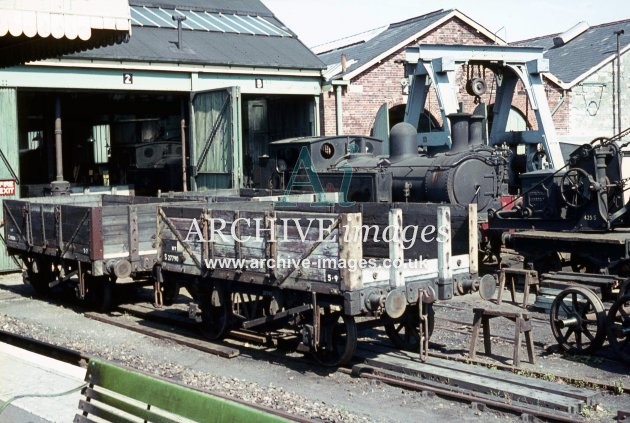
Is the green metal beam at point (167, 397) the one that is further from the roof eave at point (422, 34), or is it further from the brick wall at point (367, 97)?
the roof eave at point (422, 34)

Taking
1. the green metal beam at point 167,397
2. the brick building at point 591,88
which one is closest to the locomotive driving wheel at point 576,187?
the green metal beam at point 167,397

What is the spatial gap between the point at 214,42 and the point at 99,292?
35.7 ft

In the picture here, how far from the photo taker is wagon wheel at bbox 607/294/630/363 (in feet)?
28.8

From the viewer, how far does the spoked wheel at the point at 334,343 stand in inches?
339

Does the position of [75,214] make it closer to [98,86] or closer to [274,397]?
[274,397]

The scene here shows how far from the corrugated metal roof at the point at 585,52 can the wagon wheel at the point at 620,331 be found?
66.4ft

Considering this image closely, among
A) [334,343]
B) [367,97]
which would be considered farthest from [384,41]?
[334,343]

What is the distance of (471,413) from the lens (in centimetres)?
730

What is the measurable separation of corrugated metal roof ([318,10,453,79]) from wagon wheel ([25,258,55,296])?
11919mm

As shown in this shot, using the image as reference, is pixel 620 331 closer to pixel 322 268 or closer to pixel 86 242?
pixel 322 268

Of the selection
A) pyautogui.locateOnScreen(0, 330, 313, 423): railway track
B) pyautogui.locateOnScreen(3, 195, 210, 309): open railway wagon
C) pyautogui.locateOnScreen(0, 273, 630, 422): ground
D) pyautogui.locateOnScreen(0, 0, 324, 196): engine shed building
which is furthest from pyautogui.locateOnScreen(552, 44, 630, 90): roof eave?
pyautogui.locateOnScreen(0, 330, 313, 423): railway track

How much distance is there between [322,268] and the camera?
27.3 ft

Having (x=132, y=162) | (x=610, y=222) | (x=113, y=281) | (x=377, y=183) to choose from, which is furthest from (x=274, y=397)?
(x=132, y=162)

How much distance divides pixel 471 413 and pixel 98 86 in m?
14.0
